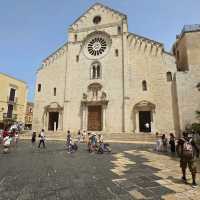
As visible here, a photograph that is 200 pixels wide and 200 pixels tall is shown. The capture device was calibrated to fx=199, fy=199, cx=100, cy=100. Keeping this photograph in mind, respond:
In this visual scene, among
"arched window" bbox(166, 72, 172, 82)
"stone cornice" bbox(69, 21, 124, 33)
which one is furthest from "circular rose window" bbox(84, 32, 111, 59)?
"arched window" bbox(166, 72, 172, 82)

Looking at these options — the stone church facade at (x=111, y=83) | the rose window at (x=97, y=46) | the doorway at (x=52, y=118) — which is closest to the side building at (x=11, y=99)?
the stone church facade at (x=111, y=83)

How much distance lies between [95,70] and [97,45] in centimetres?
380

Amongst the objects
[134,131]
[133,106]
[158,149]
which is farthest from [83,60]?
[158,149]

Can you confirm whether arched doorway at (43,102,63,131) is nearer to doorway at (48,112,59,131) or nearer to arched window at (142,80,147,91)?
doorway at (48,112,59,131)

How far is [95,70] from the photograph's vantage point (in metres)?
27.2

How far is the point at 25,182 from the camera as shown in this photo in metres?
6.06

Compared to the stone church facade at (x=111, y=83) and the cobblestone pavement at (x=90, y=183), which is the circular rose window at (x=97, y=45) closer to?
the stone church facade at (x=111, y=83)

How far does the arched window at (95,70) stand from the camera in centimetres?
2690

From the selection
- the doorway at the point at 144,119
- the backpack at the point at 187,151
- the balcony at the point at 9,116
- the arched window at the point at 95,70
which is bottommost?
the backpack at the point at 187,151

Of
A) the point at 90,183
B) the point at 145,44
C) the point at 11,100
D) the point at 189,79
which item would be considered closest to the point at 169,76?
the point at 189,79

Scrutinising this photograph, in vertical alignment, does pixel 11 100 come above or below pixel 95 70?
below

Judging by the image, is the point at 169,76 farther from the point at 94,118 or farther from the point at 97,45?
the point at 97,45

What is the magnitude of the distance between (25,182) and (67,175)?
1.45 metres

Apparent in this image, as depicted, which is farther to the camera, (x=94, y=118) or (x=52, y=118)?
(x=52, y=118)
